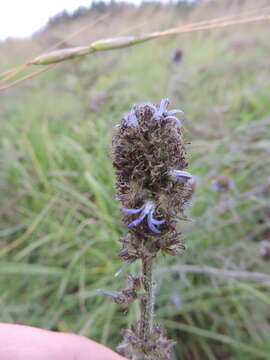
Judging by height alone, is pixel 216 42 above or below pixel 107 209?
above

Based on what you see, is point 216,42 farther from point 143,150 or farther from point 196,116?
point 143,150

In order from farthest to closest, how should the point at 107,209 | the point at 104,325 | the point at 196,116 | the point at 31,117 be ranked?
the point at 31,117
the point at 196,116
the point at 107,209
the point at 104,325

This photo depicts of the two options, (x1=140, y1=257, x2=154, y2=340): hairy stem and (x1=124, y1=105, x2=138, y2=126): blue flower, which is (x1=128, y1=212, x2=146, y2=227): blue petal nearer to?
(x1=140, y1=257, x2=154, y2=340): hairy stem

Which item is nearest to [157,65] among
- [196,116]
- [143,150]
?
[196,116]

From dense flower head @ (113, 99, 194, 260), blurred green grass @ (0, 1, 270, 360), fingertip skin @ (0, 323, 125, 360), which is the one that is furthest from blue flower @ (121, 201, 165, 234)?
blurred green grass @ (0, 1, 270, 360)

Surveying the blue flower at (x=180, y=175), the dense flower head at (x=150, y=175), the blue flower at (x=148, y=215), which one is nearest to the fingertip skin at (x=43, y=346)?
the dense flower head at (x=150, y=175)

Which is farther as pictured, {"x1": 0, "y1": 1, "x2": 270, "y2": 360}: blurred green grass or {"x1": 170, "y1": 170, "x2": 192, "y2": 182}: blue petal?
{"x1": 0, "y1": 1, "x2": 270, "y2": 360}: blurred green grass
